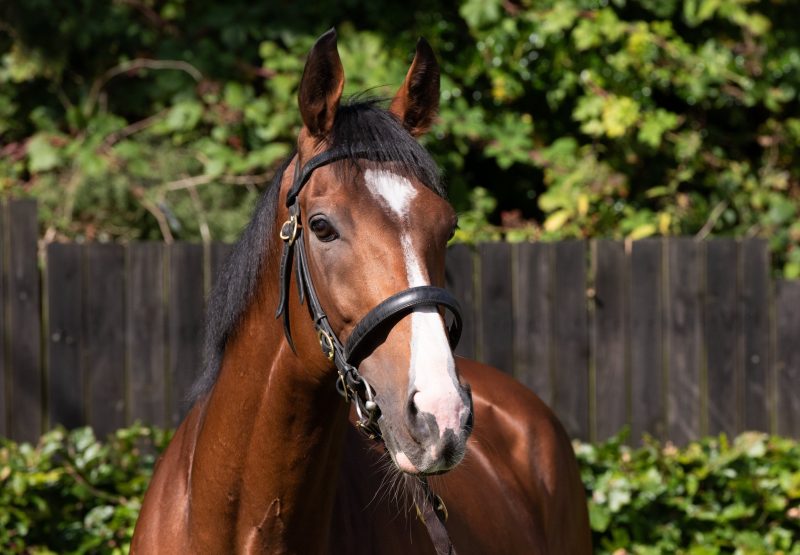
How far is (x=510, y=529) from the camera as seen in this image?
3.13 m

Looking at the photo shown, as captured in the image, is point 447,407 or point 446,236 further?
point 446,236

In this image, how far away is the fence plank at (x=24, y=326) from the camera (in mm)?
4984

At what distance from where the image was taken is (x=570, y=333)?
5.49 metres

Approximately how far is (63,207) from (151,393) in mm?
1940

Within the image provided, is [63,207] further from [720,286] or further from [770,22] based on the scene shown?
[770,22]

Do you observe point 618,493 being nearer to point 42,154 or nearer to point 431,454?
point 431,454

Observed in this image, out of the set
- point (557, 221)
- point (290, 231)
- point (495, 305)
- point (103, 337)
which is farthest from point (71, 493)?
point (557, 221)

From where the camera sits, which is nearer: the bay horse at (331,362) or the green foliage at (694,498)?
the bay horse at (331,362)

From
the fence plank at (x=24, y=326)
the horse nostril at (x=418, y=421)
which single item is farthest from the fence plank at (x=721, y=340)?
the horse nostril at (x=418, y=421)

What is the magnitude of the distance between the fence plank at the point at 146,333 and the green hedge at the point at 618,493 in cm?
19

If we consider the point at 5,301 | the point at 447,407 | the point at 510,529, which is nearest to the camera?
the point at 447,407

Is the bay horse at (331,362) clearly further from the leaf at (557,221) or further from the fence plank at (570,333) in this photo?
the leaf at (557,221)

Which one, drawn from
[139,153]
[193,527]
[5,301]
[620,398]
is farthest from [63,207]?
[193,527]

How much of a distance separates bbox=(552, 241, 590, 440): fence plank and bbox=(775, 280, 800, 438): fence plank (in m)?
1.10
